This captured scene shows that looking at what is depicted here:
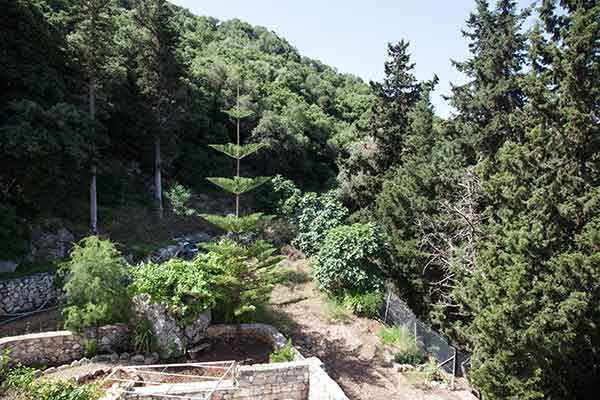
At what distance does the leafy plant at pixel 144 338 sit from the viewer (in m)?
7.30

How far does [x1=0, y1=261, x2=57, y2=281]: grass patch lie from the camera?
33.0ft

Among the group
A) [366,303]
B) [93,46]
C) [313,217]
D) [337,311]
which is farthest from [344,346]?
[93,46]

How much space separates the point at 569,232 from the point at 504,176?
5.52ft

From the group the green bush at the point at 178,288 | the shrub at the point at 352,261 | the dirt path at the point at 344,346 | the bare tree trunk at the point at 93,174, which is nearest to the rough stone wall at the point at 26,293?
the bare tree trunk at the point at 93,174

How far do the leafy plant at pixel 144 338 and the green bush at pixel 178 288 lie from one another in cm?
70

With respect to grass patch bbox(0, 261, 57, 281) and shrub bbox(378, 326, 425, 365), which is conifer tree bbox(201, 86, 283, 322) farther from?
grass patch bbox(0, 261, 57, 281)

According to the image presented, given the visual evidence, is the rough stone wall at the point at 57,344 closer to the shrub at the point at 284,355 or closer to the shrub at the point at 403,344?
the shrub at the point at 284,355

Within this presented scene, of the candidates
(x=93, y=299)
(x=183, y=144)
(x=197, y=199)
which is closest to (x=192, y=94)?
(x=183, y=144)

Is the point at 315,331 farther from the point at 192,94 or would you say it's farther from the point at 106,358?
the point at 192,94

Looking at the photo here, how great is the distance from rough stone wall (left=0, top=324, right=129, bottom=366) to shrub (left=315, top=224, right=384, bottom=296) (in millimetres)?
5562

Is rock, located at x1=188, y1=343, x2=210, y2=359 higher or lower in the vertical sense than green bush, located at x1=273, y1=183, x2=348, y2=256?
lower

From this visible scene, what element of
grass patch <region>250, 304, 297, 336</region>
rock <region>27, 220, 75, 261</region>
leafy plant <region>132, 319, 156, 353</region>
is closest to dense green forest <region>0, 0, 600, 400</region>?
rock <region>27, 220, 75, 261</region>

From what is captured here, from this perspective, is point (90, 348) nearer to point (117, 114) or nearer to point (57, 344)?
point (57, 344)

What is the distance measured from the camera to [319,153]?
87.0 ft
